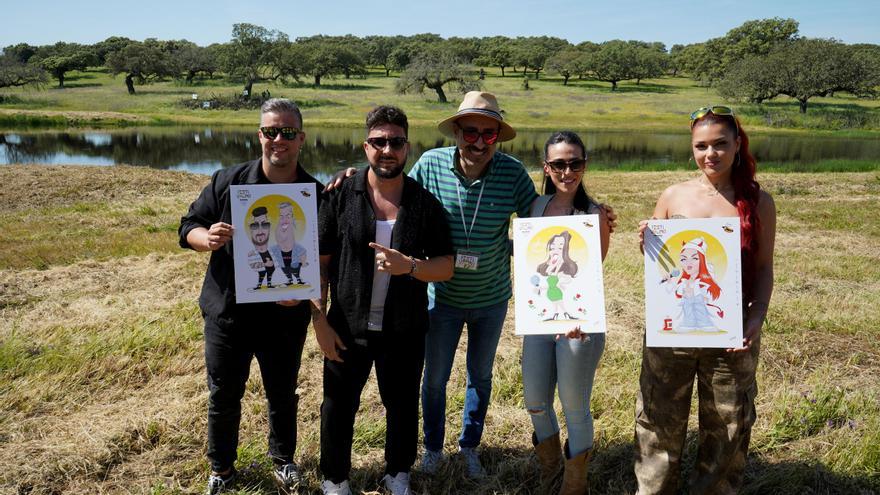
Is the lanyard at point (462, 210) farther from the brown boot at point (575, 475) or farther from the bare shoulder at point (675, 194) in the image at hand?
the brown boot at point (575, 475)

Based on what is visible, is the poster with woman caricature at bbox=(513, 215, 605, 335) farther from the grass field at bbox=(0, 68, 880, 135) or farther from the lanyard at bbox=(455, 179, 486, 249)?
the grass field at bbox=(0, 68, 880, 135)

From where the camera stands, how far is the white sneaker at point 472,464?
147 inches

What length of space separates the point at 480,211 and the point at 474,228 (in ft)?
0.37

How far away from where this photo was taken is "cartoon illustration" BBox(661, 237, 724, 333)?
2863 mm

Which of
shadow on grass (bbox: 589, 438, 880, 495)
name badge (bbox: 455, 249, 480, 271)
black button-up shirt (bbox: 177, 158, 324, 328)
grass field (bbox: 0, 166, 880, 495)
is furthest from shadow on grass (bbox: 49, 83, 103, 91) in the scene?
shadow on grass (bbox: 589, 438, 880, 495)

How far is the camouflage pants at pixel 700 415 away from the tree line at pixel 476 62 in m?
62.5

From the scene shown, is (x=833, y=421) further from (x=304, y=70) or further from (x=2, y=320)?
(x=304, y=70)

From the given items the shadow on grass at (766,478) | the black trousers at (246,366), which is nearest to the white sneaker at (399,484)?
the black trousers at (246,366)

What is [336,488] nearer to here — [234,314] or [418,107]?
[234,314]

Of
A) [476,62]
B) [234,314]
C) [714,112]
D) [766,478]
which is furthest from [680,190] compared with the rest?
[476,62]

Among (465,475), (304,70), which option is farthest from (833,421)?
(304,70)

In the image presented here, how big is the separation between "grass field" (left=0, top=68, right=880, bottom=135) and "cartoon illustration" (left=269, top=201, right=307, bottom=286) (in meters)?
44.9

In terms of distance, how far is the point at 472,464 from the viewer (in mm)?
3766

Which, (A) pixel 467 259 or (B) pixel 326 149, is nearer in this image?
(A) pixel 467 259
